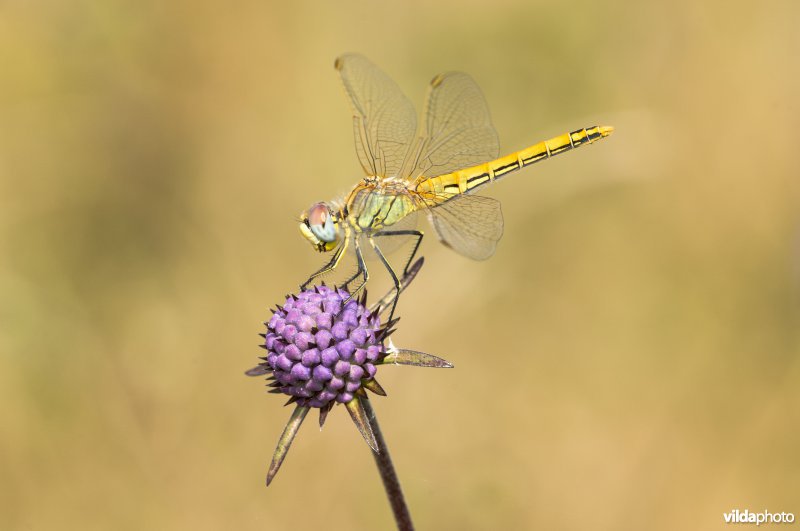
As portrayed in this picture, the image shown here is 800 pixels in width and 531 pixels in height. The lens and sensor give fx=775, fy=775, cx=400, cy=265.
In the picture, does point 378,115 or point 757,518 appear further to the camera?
point 757,518

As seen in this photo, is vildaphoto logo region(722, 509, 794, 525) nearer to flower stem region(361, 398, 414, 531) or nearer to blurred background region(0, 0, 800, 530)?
blurred background region(0, 0, 800, 530)

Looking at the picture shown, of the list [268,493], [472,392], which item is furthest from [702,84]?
[268,493]

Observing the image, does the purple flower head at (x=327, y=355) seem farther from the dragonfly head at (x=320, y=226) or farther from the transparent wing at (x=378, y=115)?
the transparent wing at (x=378, y=115)

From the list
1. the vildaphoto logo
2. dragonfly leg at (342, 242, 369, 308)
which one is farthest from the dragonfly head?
the vildaphoto logo

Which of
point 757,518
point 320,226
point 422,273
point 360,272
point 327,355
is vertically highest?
point 422,273

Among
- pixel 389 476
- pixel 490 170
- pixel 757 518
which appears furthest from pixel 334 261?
pixel 757 518

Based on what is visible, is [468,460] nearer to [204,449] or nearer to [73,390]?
[204,449]

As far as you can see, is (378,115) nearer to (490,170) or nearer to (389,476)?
(490,170)
